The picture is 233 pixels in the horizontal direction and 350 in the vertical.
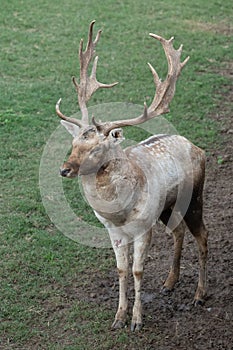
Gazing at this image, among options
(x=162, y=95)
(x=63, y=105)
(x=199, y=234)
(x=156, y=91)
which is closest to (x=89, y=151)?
(x=162, y=95)

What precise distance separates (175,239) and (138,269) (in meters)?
0.78

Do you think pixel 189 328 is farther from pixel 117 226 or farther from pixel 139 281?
pixel 117 226

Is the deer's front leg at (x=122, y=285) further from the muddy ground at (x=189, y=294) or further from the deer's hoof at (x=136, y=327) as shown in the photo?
the muddy ground at (x=189, y=294)

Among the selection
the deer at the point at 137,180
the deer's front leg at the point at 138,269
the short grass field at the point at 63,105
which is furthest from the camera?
the short grass field at the point at 63,105

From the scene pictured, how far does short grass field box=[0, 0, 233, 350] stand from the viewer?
714 centimetres

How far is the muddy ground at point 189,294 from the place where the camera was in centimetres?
677

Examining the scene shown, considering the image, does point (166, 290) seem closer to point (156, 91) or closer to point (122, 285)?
point (122, 285)

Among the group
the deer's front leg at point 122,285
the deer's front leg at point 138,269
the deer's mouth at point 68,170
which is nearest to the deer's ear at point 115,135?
the deer's mouth at point 68,170

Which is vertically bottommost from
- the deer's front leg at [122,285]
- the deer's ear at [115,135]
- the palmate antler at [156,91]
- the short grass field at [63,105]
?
the short grass field at [63,105]

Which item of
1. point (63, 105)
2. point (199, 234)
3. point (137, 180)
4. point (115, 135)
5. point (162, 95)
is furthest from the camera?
point (63, 105)

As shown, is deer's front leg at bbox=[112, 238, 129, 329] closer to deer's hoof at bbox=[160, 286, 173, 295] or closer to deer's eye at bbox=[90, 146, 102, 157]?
deer's hoof at bbox=[160, 286, 173, 295]

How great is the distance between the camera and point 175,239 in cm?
747

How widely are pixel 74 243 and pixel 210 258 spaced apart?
5.07 feet

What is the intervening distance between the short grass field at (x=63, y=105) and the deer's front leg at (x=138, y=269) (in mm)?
149
